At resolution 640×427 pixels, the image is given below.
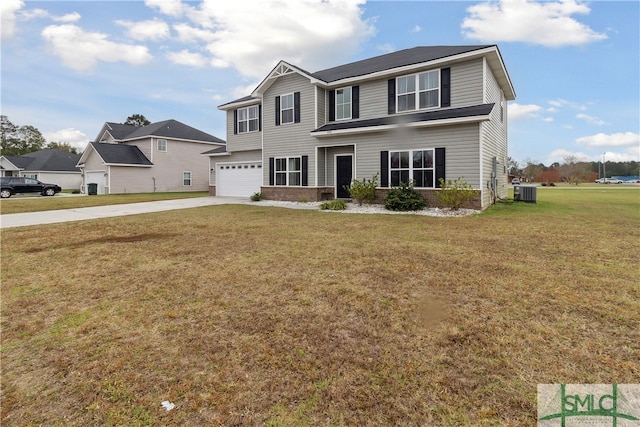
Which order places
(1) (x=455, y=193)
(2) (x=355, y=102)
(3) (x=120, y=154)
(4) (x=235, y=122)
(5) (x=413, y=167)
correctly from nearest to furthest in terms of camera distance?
(1) (x=455, y=193), (5) (x=413, y=167), (2) (x=355, y=102), (4) (x=235, y=122), (3) (x=120, y=154)

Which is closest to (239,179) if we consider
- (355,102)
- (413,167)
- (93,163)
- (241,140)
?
(241,140)

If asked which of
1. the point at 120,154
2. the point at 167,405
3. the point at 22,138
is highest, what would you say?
the point at 22,138

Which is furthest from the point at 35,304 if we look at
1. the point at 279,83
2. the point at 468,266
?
the point at 279,83

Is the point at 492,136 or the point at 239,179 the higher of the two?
the point at 492,136

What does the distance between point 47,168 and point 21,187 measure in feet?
52.3

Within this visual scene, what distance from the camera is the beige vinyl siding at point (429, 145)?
12.4 m

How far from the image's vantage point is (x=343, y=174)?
1670 centimetres

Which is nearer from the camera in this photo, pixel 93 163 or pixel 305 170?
pixel 305 170

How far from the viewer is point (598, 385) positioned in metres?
2.27

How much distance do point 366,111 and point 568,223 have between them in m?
9.85

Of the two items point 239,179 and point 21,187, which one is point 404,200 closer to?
point 239,179

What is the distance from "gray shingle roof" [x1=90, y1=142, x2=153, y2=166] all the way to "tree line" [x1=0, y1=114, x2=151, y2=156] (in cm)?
3327

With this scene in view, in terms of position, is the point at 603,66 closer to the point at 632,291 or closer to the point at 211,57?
the point at 632,291

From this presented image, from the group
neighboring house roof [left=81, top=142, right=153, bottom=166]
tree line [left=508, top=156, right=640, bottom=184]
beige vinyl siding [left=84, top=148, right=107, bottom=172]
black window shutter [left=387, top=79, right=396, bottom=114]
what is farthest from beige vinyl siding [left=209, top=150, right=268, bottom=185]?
tree line [left=508, top=156, right=640, bottom=184]
